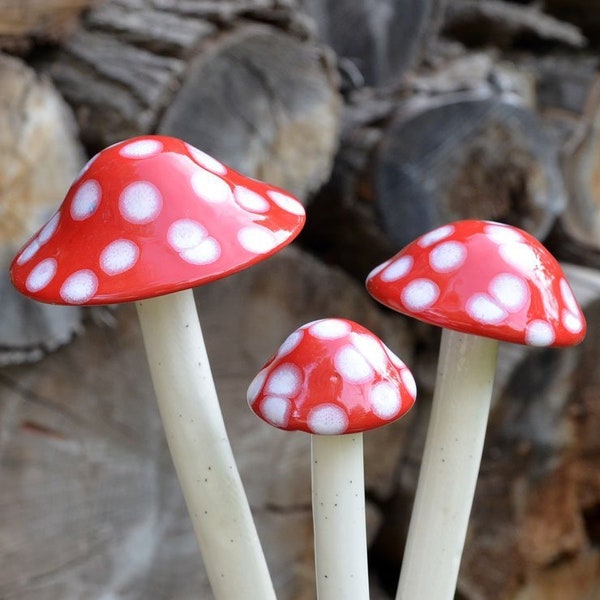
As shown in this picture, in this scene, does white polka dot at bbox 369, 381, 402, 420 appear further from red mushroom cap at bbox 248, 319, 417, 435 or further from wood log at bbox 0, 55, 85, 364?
wood log at bbox 0, 55, 85, 364

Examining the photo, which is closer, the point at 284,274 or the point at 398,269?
the point at 398,269

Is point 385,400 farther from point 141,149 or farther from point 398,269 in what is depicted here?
point 141,149

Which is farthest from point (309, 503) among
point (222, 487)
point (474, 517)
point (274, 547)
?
point (222, 487)

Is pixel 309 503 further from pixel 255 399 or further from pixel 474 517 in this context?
pixel 255 399

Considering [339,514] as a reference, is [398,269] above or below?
above

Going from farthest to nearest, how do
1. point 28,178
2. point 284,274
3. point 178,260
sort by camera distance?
point 284,274
point 28,178
point 178,260

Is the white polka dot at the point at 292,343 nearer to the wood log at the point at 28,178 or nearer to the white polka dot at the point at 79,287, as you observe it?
the white polka dot at the point at 79,287

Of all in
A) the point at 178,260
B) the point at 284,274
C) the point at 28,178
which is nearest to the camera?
the point at 178,260

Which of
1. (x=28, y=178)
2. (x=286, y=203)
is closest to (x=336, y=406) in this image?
(x=286, y=203)
